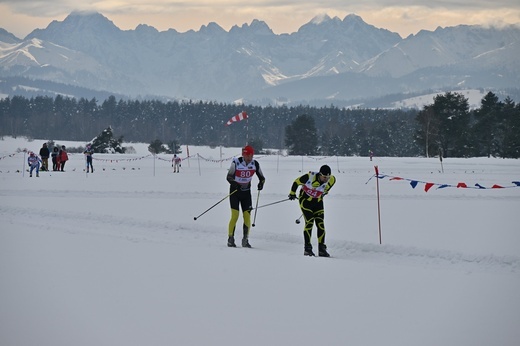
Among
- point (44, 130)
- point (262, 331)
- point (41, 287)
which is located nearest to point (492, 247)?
point (262, 331)

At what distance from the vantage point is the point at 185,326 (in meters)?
7.42

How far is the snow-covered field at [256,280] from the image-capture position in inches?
289

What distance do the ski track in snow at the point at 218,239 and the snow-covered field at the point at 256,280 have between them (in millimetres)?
31

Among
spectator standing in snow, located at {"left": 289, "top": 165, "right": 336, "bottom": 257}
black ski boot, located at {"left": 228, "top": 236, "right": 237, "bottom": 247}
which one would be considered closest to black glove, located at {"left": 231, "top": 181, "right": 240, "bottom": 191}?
black ski boot, located at {"left": 228, "top": 236, "right": 237, "bottom": 247}

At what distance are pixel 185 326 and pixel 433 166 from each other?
141 ft

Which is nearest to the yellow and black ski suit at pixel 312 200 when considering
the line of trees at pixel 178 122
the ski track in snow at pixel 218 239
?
the ski track in snow at pixel 218 239

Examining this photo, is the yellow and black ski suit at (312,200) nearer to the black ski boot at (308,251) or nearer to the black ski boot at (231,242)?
the black ski boot at (308,251)

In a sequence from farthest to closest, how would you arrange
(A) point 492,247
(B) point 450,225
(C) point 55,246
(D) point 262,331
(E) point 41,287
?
1. (B) point 450,225
2. (A) point 492,247
3. (C) point 55,246
4. (E) point 41,287
5. (D) point 262,331

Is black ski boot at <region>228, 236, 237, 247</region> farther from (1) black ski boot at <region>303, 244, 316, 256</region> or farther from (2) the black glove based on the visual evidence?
(1) black ski boot at <region>303, 244, 316, 256</region>

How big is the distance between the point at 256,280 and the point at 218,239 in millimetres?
4776

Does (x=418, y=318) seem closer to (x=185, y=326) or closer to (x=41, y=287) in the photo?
(x=185, y=326)

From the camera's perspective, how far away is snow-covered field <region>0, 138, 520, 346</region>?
7336 millimetres

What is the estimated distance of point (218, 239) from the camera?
1427cm

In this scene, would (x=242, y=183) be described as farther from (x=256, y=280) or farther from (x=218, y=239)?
(x=256, y=280)
